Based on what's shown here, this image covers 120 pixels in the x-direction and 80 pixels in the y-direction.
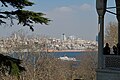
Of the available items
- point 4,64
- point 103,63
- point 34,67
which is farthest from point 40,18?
point 34,67

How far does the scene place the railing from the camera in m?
12.2

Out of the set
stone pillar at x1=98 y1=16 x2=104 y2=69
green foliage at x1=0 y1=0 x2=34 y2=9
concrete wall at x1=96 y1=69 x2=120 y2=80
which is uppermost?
green foliage at x1=0 y1=0 x2=34 y2=9

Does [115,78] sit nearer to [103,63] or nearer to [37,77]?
[103,63]

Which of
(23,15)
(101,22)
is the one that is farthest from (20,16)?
(101,22)

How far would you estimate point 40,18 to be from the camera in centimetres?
951

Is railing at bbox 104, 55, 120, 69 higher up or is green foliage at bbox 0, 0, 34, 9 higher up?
green foliage at bbox 0, 0, 34, 9

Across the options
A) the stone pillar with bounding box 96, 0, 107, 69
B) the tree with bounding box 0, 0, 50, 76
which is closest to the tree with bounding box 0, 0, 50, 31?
the tree with bounding box 0, 0, 50, 76

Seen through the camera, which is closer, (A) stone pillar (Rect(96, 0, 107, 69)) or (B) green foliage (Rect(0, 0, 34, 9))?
(B) green foliage (Rect(0, 0, 34, 9))

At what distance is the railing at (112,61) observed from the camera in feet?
39.9

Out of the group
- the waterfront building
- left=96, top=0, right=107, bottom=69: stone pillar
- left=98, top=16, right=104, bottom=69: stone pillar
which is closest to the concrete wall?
the waterfront building

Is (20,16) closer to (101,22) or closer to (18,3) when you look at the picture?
(18,3)

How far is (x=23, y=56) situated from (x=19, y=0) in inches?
901

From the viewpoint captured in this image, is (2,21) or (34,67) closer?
(2,21)

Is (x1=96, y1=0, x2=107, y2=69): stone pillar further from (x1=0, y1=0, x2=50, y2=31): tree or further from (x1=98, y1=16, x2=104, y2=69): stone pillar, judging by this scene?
(x1=0, y1=0, x2=50, y2=31): tree
